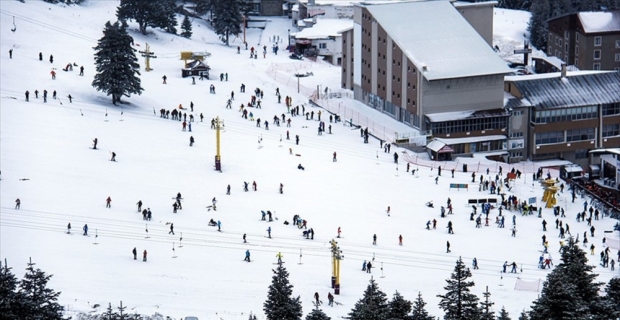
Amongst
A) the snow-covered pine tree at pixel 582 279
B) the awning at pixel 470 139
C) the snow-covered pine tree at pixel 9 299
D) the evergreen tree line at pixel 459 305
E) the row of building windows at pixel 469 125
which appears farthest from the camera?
the row of building windows at pixel 469 125

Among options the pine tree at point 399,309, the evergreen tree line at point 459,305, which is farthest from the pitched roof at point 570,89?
the pine tree at point 399,309

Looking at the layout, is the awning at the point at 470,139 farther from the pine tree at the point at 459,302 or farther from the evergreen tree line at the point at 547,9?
the pine tree at the point at 459,302

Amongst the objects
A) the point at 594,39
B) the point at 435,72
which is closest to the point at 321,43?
the point at 594,39

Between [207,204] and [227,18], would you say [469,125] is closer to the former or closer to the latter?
[207,204]

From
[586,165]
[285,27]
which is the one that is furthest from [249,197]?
[285,27]

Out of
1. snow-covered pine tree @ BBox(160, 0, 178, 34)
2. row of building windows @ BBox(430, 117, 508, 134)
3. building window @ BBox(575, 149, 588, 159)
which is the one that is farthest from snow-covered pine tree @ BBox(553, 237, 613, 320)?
snow-covered pine tree @ BBox(160, 0, 178, 34)

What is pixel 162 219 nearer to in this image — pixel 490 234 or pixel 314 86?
pixel 490 234

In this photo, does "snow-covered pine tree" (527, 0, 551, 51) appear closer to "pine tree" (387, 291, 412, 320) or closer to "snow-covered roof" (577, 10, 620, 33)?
"snow-covered roof" (577, 10, 620, 33)

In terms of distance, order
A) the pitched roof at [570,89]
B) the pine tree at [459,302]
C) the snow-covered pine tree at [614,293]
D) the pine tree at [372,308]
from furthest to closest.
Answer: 1. the pitched roof at [570,89]
2. the snow-covered pine tree at [614,293]
3. the pine tree at [459,302]
4. the pine tree at [372,308]

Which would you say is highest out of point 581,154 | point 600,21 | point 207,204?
point 600,21
